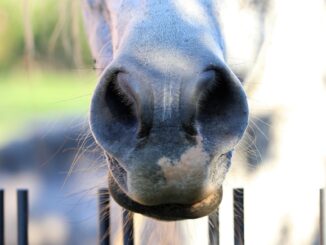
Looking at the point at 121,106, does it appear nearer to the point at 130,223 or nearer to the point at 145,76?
the point at 145,76

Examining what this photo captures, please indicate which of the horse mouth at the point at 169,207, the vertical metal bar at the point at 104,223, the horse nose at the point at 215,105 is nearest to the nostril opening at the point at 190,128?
the horse nose at the point at 215,105

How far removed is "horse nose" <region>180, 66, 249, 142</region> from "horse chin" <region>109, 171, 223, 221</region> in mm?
132

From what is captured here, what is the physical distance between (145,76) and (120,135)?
0.09 metres

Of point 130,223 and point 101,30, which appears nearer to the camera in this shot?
point 130,223

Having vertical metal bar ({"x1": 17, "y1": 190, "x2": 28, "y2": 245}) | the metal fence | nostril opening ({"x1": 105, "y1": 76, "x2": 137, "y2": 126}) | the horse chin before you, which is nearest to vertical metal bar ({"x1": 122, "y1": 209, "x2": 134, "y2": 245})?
the metal fence

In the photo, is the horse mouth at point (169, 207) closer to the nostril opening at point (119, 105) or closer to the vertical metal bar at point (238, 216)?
the nostril opening at point (119, 105)

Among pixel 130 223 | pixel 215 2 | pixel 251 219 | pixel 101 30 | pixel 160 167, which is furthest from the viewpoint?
pixel 251 219

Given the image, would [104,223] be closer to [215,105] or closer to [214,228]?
[214,228]

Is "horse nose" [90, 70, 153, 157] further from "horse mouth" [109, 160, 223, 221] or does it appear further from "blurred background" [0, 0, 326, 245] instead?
"blurred background" [0, 0, 326, 245]

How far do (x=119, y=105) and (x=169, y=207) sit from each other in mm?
176

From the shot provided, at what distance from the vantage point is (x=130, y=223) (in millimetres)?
1309

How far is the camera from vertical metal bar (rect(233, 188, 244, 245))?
1300 millimetres

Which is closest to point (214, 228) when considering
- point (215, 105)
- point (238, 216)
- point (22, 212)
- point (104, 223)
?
point (238, 216)

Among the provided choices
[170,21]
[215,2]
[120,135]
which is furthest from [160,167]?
[215,2]
